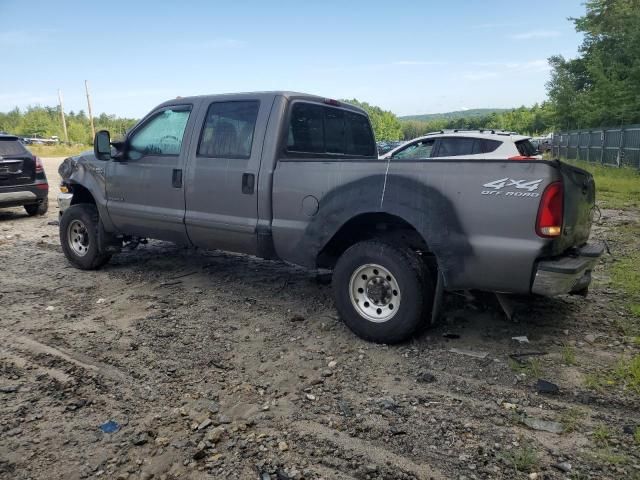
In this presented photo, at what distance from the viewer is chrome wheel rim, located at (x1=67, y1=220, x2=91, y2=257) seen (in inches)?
239

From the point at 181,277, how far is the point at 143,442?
330cm

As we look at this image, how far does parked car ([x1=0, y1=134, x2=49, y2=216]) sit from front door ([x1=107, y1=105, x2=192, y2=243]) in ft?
17.0

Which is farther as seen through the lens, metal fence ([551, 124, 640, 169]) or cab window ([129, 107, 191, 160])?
metal fence ([551, 124, 640, 169])

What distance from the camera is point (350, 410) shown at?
299 cm

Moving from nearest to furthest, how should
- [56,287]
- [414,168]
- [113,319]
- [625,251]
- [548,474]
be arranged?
[548,474] → [414,168] → [113,319] → [56,287] → [625,251]

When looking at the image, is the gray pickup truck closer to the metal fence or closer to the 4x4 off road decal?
the 4x4 off road decal

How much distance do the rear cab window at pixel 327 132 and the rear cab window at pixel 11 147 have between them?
738 centimetres

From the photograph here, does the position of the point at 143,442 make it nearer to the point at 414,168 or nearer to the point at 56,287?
the point at 414,168

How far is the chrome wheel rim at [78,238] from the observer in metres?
6.07

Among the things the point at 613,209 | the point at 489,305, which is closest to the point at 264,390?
the point at 489,305

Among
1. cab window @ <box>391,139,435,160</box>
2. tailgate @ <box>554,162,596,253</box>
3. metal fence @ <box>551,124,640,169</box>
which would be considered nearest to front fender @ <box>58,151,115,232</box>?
tailgate @ <box>554,162,596,253</box>

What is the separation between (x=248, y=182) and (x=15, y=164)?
23.9ft

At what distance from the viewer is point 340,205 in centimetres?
395

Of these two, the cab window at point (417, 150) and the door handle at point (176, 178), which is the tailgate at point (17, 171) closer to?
the door handle at point (176, 178)
